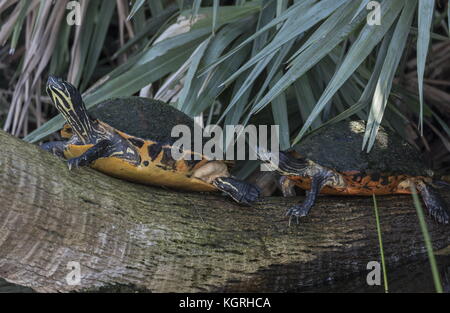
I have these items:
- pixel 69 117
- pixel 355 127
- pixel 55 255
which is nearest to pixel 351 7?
pixel 355 127

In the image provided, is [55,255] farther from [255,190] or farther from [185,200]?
[255,190]

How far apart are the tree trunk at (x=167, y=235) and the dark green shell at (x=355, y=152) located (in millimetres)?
146

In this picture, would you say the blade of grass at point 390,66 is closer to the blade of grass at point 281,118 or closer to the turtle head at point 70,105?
the blade of grass at point 281,118

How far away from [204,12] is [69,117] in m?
0.91

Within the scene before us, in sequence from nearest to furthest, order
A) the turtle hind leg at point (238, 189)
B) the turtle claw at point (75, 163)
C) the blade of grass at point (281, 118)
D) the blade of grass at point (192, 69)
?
1. the turtle claw at point (75, 163)
2. the turtle hind leg at point (238, 189)
3. the blade of grass at point (192, 69)
4. the blade of grass at point (281, 118)

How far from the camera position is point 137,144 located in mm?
2172

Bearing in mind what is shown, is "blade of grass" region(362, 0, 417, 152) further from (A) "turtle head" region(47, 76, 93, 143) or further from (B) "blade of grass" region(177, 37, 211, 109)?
(A) "turtle head" region(47, 76, 93, 143)

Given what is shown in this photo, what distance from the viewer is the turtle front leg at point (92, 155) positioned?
1970 millimetres

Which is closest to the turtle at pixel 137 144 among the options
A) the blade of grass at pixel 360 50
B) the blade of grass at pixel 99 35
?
the blade of grass at pixel 360 50

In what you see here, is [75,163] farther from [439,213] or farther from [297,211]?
[439,213]

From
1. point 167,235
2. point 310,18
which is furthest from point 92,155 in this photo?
point 310,18

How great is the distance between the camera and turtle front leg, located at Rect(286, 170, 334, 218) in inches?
88.8

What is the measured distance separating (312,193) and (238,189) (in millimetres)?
280

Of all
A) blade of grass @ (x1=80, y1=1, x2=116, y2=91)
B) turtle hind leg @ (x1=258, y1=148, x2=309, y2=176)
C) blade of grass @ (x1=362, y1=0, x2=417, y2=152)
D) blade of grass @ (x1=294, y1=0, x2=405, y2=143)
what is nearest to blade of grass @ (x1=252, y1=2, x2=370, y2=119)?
blade of grass @ (x1=294, y1=0, x2=405, y2=143)
